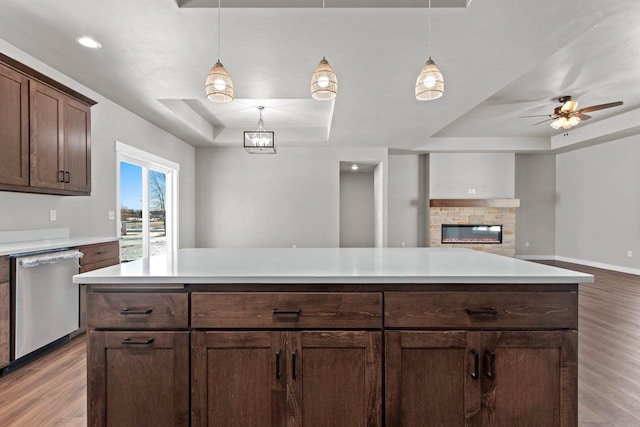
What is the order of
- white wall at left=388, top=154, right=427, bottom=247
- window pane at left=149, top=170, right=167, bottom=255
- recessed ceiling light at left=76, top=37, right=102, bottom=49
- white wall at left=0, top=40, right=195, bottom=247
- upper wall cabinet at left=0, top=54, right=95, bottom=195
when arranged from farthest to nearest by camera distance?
white wall at left=388, top=154, right=427, bottom=247 → window pane at left=149, top=170, right=167, bottom=255 → white wall at left=0, top=40, right=195, bottom=247 → recessed ceiling light at left=76, top=37, right=102, bottom=49 → upper wall cabinet at left=0, top=54, right=95, bottom=195

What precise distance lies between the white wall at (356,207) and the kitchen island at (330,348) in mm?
6760

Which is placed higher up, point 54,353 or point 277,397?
point 277,397

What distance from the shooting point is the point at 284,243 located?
678cm

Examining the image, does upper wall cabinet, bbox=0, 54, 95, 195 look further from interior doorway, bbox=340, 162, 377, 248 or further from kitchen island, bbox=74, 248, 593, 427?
interior doorway, bbox=340, 162, 377, 248

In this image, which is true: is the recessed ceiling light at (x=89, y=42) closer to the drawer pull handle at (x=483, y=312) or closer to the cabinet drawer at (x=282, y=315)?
the cabinet drawer at (x=282, y=315)

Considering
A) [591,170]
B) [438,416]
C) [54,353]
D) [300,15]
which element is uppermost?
[300,15]

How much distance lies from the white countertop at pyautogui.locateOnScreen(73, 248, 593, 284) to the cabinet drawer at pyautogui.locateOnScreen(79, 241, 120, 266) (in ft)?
5.46

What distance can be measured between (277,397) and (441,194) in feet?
22.1

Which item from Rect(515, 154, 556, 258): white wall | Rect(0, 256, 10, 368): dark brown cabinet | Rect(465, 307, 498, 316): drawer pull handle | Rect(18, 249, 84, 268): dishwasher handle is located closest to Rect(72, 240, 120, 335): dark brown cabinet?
Rect(18, 249, 84, 268): dishwasher handle

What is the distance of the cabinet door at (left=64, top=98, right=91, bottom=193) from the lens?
300 cm

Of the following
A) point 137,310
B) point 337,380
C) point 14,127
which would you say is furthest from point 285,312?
point 14,127

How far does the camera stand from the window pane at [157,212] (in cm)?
507

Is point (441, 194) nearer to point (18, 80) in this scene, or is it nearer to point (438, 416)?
point (438, 416)

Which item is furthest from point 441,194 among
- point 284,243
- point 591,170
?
point 284,243
